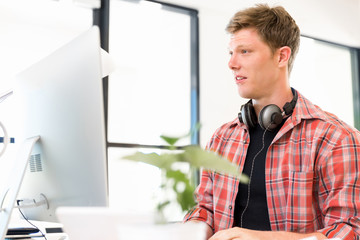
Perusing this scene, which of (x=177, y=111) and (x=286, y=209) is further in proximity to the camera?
(x=177, y=111)

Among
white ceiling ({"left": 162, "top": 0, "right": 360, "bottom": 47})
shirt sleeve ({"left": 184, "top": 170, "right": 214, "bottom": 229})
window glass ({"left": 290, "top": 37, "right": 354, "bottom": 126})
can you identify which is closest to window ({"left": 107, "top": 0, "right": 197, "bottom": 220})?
white ceiling ({"left": 162, "top": 0, "right": 360, "bottom": 47})

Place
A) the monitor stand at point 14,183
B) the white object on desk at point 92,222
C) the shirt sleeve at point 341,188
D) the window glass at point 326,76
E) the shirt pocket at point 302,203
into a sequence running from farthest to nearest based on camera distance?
1. the window glass at point 326,76
2. the shirt pocket at point 302,203
3. the shirt sleeve at point 341,188
4. the monitor stand at point 14,183
5. the white object on desk at point 92,222

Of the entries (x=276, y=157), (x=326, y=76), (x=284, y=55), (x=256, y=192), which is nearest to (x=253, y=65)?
(x=284, y=55)

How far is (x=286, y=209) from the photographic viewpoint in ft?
4.36

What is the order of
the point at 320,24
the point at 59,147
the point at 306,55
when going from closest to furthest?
the point at 59,147, the point at 320,24, the point at 306,55

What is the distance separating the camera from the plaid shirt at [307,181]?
3.82 feet

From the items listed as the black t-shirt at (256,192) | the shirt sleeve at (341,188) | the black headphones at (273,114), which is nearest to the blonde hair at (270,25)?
the black headphones at (273,114)

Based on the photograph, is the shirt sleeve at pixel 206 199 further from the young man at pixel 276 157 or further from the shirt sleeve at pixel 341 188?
the shirt sleeve at pixel 341 188

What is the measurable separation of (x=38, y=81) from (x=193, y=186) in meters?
0.64

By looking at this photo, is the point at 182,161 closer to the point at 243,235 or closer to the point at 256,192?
the point at 243,235

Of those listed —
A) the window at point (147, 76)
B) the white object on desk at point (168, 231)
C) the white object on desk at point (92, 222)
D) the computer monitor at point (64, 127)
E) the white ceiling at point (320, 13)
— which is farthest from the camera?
the white ceiling at point (320, 13)

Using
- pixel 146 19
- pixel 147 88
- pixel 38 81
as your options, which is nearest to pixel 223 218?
pixel 38 81

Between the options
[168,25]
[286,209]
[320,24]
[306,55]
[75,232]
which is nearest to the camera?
[75,232]

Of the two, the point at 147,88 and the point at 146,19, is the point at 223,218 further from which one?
the point at 146,19
